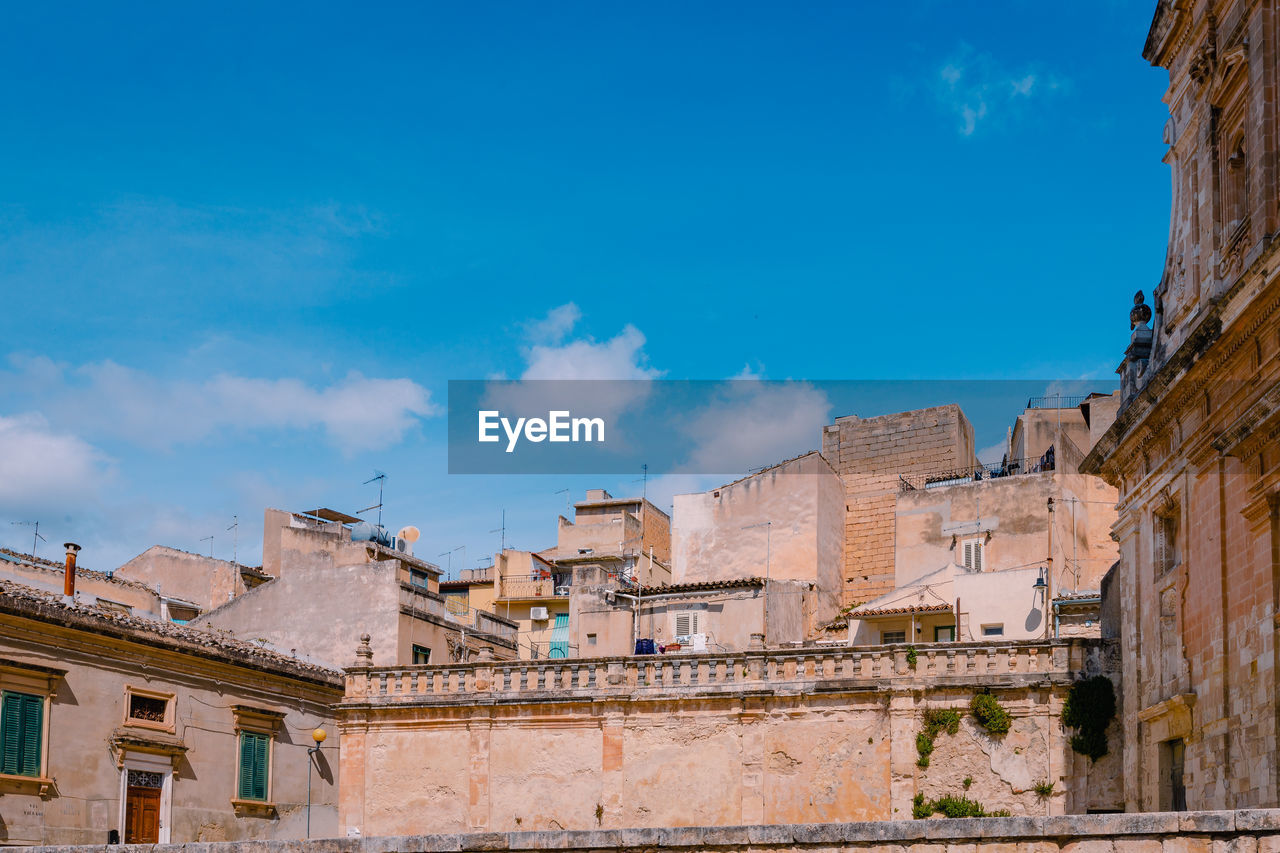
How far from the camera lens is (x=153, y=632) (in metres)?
30.3

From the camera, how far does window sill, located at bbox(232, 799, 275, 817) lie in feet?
104

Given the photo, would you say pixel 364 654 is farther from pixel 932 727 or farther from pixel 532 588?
pixel 532 588

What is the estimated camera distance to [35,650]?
2769 centimetres

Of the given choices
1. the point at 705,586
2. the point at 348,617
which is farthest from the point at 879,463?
the point at 348,617

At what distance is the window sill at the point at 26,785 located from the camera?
2672 centimetres

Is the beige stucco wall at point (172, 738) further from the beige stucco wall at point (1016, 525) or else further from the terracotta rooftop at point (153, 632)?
the beige stucco wall at point (1016, 525)

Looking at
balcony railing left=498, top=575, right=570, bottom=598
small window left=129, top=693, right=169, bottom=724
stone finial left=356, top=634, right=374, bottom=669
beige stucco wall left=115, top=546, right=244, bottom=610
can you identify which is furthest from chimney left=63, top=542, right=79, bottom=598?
balcony railing left=498, top=575, right=570, bottom=598

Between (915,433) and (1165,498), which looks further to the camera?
(915,433)

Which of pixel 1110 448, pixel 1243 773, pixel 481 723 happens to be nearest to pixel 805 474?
pixel 481 723

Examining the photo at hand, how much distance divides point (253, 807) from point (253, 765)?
897 mm

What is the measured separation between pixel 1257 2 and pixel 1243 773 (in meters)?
9.48

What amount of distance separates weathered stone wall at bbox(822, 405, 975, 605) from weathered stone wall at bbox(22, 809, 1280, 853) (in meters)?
33.7

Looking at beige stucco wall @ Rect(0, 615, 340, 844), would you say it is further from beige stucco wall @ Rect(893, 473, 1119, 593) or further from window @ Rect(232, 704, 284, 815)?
beige stucco wall @ Rect(893, 473, 1119, 593)

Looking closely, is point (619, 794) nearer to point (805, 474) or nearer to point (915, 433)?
point (805, 474)
